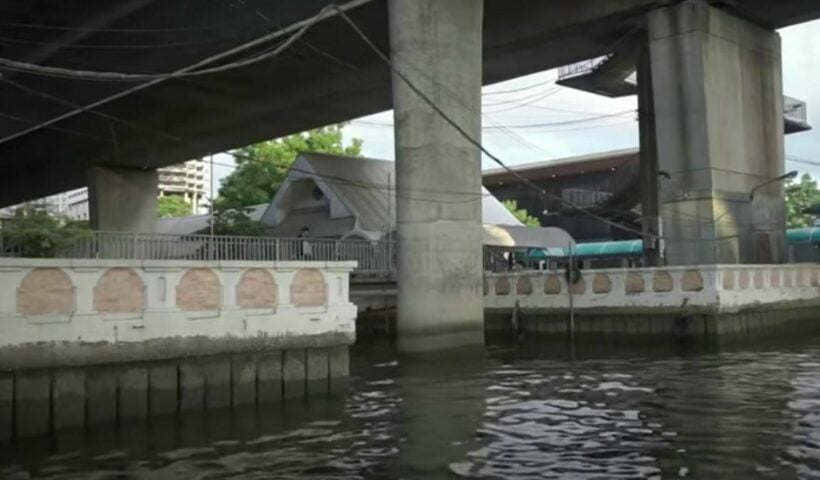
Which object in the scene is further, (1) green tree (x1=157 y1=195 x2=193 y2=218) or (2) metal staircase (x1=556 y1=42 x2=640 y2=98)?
(1) green tree (x1=157 y1=195 x2=193 y2=218)

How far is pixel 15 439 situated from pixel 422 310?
39.4 feet

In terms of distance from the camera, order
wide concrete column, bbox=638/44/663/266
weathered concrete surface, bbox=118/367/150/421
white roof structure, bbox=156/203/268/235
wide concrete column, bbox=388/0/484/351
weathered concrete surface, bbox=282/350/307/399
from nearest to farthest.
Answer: weathered concrete surface, bbox=118/367/150/421 → weathered concrete surface, bbox=282/350/307/399 → wide concrete column, bbox=388/0/484/351 → wide concrete column, bbox=638/44/663/266 → white roof structure, bbox=156/203/268/235

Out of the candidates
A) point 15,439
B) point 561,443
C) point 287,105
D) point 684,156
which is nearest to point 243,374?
point 15,439

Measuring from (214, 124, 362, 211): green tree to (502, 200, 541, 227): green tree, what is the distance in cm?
1405

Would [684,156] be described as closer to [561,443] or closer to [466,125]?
[466,125]

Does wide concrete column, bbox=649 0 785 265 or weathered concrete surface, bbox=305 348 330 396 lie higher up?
wide concrete column, bbox=649 0 785 265

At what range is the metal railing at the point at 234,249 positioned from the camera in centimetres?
2084

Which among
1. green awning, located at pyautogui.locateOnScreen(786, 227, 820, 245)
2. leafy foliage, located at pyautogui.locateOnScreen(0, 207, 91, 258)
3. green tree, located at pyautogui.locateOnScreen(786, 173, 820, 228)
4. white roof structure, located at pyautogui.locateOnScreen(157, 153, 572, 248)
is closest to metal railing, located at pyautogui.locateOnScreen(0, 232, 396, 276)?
leafy foliage, located at pyautogui.locateOnScreen(0, 207, 91, 258)

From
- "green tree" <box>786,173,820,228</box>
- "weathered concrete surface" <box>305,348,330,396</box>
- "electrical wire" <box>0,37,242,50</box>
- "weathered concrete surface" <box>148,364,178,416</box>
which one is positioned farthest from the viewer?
"green tree" <box>786,173,820,228</box>

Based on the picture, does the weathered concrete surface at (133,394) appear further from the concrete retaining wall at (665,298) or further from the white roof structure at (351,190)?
the white roof structure at (351,190)

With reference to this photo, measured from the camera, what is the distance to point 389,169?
1753 inches

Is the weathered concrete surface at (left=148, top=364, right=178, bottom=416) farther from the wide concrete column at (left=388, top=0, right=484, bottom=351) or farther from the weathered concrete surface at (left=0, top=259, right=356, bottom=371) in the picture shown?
the wide concrete column at (left=388, top=0, right=484, bottom=351)

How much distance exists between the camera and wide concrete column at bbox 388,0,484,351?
2138 centimetres

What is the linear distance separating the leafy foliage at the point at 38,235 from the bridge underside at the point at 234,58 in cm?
1696
